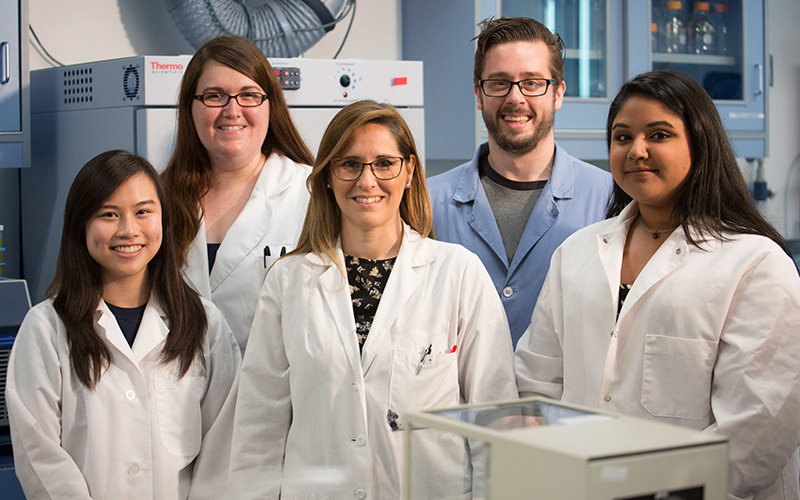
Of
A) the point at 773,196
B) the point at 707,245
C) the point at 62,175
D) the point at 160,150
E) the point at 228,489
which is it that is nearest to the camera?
the point at 707,245

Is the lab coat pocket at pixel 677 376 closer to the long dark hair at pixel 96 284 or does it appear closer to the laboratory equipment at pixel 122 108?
the long dark hair at pixel 96 284

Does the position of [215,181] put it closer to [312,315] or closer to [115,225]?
[115,225]

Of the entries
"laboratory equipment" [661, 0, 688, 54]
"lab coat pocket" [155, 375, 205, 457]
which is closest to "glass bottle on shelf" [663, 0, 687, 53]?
"laboratory equipment" [661, 0, 688, 54]

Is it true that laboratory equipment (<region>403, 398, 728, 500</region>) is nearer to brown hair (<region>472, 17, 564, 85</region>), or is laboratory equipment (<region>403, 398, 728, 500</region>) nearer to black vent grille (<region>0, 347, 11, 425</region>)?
brown hair (<region>472, 17, 564, 85</region>)

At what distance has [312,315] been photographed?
1578 mm

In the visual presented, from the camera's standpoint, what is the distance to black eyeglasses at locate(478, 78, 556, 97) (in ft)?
6.21

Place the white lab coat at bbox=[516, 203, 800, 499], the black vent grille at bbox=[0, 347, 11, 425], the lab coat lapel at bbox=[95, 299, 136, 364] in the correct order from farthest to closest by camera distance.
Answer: the black vent grille at bbox=[0, 347, 11, 425] < the lab coat lapel at bbox=[95, 299, 136, 364] < the white lab coat at bbox=[516, 203, 800, 499]

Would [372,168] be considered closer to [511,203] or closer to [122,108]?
[511,203]

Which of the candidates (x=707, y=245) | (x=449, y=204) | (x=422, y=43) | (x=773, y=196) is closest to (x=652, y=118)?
(x=707, y=245)

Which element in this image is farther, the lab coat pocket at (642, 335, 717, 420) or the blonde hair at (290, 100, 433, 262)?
the blonde hair at (290, 100, 433, 262)

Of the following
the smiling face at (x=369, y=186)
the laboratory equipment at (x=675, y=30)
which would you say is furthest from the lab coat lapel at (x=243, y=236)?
the laboratory equipment at (x=675, y=30)

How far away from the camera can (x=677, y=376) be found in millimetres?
1396

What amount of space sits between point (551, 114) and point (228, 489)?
3.47 ft

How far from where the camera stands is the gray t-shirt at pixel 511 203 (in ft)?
6.41
